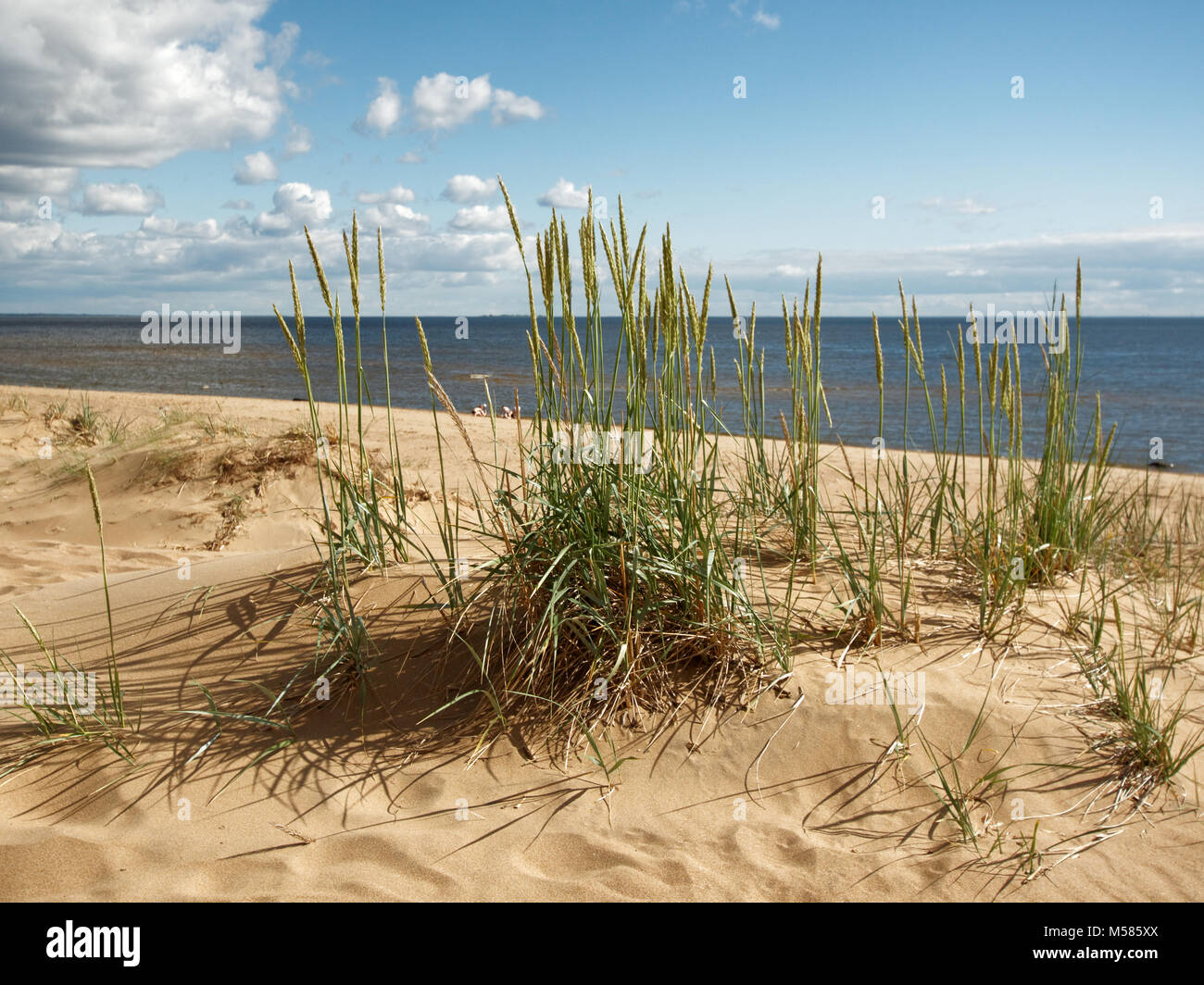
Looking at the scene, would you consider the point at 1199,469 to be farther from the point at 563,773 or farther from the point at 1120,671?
the point at 563,773

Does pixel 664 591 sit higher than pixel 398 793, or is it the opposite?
pixel 664 591

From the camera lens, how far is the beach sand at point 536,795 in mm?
2123

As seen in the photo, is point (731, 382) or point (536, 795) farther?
point (731, 382)

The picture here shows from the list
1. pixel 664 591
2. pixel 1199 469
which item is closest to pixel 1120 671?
pixel 664 591

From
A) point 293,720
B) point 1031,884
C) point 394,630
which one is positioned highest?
point 394,630

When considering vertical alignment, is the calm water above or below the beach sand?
above

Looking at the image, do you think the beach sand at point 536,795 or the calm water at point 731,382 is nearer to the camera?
the beach sand at point 536,795

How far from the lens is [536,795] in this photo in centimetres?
245

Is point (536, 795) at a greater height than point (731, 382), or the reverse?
point (731, 382)

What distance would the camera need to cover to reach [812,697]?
2688 millimetres

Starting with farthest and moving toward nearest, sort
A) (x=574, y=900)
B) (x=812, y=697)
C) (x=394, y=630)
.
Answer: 1. (x=394, y=630)
2. (x=812, y=697)
3. (x=574, y=900)

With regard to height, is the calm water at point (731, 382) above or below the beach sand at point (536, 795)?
above

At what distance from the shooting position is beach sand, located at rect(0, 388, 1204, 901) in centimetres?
212

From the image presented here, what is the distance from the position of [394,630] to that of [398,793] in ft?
2.31
